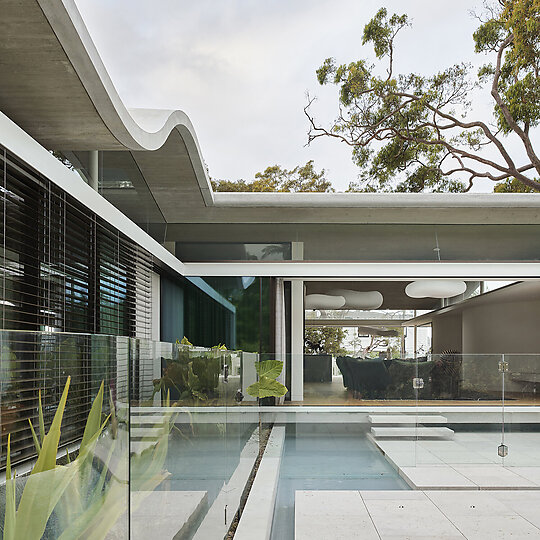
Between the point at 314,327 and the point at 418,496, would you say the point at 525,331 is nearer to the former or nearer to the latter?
the point at 314,327

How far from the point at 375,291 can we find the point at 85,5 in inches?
949

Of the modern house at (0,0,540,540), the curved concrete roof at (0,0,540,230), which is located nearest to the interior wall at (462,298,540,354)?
the modern house at (0,0,540,540)

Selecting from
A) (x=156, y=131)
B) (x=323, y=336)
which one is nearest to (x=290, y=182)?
(x=323, y=336)

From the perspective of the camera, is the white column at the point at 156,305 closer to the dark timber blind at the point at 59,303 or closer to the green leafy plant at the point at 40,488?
the dark timber blind at the point at 59,303

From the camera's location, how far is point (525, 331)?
1538cm

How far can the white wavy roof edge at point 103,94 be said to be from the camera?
3424mm

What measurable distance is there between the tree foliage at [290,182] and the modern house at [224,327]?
1142 centimetres

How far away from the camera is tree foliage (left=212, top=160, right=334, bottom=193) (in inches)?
1002

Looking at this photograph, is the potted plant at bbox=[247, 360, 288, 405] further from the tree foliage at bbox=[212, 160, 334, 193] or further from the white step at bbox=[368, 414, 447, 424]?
the tree foliage at bbox=[212, 160, 334, 193]

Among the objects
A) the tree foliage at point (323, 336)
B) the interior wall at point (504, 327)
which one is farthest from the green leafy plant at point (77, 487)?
the interior wall at point (504, 327)

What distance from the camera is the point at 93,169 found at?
251 inches

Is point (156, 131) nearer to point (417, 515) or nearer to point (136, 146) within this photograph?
point (136, 146)

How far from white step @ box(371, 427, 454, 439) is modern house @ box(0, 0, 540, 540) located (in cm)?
3

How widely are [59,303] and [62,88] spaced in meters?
1.86
